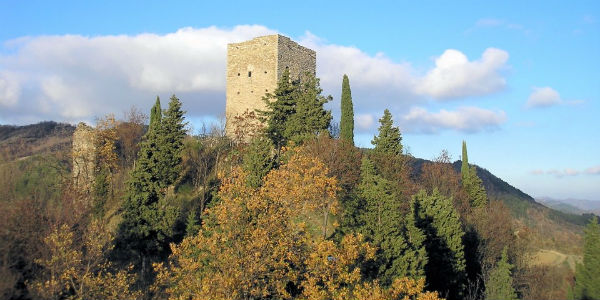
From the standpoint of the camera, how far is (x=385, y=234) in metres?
24.0

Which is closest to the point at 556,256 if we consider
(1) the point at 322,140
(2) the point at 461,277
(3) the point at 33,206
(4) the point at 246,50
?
(2) the point at 461,277

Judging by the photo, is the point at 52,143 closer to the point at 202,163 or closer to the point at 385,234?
the point at 202,163

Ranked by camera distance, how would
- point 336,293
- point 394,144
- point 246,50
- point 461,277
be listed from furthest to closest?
point 246,50, point 394,144, point 461,277, point 336,293

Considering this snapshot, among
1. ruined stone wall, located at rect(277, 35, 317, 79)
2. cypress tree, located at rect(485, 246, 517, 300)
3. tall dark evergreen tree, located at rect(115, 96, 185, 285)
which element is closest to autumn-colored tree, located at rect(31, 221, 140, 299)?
tall dark evergreen tree, located at rect(115, 96, 185, 285)

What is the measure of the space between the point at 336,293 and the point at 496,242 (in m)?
26.8

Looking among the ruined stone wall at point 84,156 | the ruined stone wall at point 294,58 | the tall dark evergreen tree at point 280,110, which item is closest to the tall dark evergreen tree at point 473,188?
the ruined stone wall at point 294,58

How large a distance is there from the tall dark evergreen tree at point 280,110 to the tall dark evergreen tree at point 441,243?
11285 mm

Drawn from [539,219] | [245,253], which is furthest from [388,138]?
[539,219]

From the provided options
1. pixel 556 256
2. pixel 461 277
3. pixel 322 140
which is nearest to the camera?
pixel 461 277

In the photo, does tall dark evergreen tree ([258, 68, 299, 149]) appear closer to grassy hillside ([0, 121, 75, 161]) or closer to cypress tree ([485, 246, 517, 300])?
cypress tree ([485, 246, 517, 300])

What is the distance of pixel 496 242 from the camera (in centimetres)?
3891

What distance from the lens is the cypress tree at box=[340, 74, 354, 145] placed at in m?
38.3

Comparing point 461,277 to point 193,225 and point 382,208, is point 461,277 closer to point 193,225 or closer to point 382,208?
point 382,208

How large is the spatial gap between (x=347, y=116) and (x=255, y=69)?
911cm
